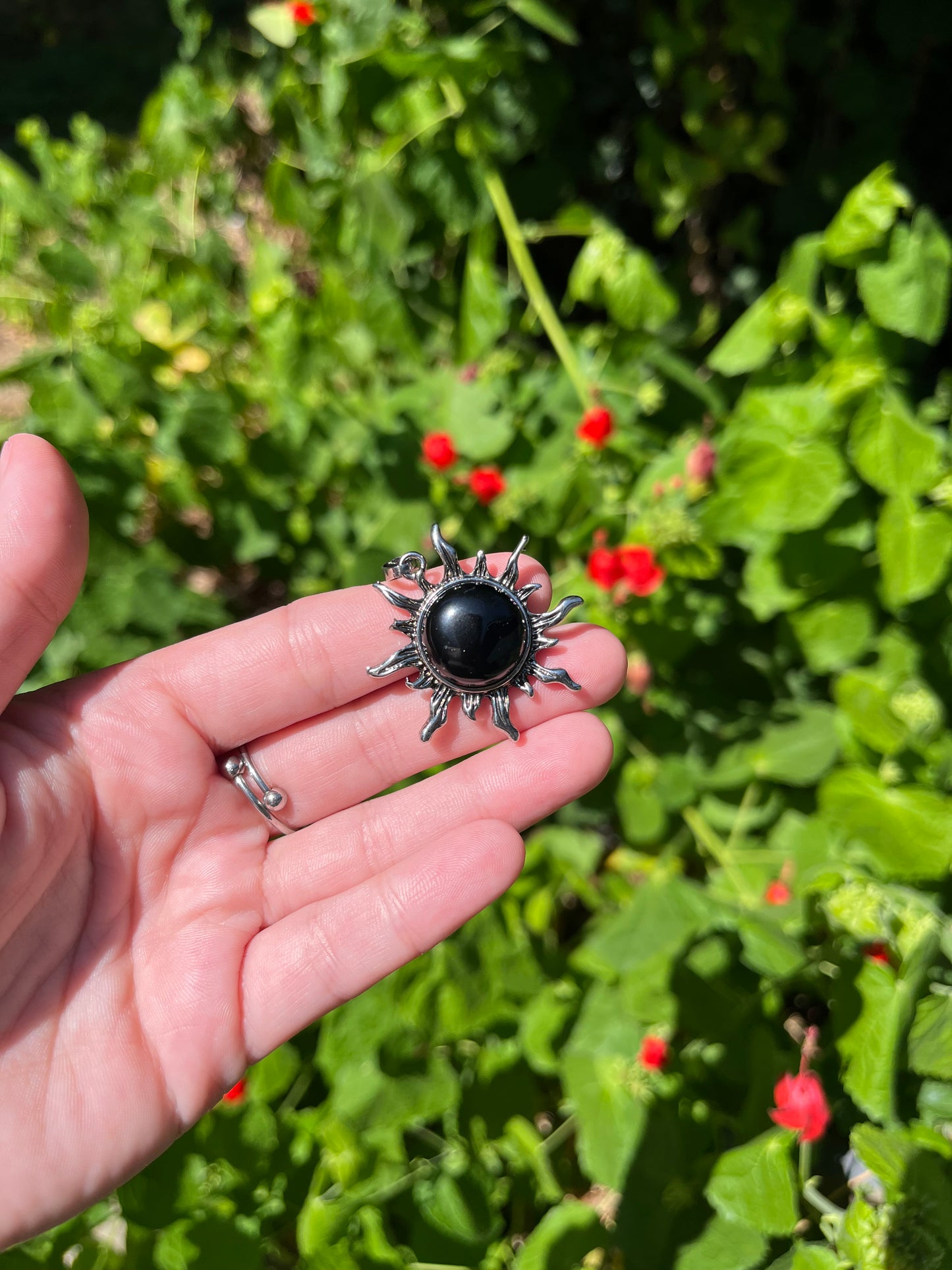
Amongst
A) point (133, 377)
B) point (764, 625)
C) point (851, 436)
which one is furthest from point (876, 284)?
point (133, 377)

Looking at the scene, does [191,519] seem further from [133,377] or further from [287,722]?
[287,722]

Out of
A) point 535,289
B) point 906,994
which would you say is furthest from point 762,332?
point 906,994

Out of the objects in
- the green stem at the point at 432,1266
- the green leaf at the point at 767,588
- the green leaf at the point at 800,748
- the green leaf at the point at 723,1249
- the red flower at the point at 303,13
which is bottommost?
the green stem at the point at 432,1266

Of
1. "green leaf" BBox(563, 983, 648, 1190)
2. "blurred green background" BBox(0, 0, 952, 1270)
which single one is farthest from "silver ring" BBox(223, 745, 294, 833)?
"green leaf" BBox(563, 983, 648, 1190)

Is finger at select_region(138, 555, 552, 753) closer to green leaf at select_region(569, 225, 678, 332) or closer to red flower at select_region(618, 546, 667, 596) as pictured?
red flower at select_region(618, 546, 667, 596)

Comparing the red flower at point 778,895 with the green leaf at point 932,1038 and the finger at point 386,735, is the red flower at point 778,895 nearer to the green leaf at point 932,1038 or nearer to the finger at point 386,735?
the green leaf at point 932,1038

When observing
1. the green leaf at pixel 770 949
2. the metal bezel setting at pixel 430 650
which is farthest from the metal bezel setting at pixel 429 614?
the green leaf at pixel 770 949
